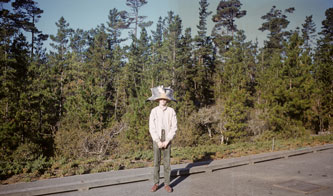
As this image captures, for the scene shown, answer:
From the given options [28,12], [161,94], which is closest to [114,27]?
[28,12]

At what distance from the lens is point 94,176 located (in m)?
6.71

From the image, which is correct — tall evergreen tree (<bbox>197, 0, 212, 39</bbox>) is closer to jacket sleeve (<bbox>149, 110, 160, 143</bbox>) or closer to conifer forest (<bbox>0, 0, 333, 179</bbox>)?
conifer forest (<bbox>0, 0, 333, 179</bbox>)

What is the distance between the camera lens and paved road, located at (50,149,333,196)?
535 cm

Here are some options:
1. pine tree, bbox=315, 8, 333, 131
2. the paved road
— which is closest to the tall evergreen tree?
pine tree, bbox=315, 8, 333, 131

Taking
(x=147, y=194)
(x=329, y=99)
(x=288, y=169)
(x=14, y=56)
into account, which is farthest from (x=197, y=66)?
(x=147, y=194)

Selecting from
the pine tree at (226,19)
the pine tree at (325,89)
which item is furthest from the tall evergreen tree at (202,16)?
the pine tree at (325,89)

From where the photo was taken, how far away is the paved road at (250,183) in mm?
5348

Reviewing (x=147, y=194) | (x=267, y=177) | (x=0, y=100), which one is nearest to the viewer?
(x=147, y=194)

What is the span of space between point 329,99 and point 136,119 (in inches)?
727

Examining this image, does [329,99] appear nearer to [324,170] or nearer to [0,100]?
[324,170]

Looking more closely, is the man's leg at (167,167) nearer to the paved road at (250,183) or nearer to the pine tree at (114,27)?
the paved road at (250,183)

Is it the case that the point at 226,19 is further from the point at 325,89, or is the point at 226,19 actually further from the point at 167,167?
the point at 167,167

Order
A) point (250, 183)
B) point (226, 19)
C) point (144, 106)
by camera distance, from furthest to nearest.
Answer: point (226, 19)
point (144, 106)
point (250, 183)

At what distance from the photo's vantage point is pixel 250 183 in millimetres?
6105
